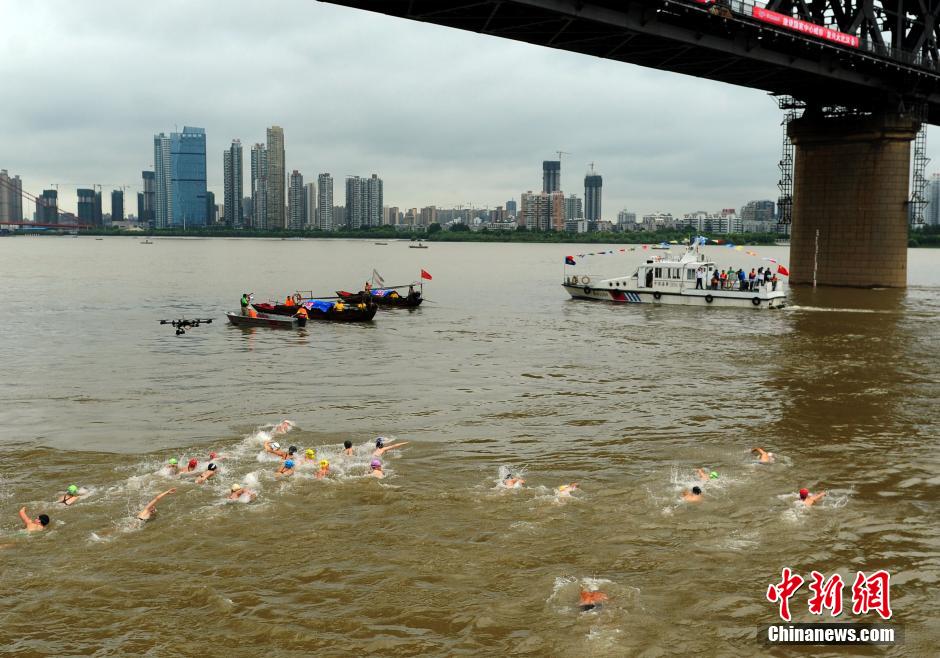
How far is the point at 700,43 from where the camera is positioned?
167ft

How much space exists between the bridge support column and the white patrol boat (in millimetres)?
12681

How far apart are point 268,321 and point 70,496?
103 ft

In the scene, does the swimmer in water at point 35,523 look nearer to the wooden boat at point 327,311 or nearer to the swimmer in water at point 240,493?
the swimmer in water at point 240,493

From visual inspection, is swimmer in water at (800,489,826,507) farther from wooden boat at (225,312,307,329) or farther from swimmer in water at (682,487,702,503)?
wooden boat at (225,312,307,329)

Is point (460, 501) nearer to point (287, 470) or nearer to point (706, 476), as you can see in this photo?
point (287, 470)

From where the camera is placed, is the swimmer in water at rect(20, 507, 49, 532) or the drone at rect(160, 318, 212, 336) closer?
the swimmer in water at rect(20, 507, 49, 532)

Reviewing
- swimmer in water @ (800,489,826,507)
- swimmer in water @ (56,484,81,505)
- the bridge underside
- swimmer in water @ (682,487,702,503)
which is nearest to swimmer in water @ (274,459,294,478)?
swimmer in water @ (56,484,81,505)

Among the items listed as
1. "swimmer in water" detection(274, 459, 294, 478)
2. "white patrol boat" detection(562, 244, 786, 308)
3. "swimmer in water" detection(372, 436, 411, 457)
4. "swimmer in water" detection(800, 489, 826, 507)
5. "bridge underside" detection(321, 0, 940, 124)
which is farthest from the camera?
"white patrol boat" detection(562, 244, 786, 308)

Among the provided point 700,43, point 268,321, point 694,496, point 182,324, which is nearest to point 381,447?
point 694,496

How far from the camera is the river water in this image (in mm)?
11602

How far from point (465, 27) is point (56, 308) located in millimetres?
36184

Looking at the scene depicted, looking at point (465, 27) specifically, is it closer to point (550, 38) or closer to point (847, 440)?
point (550, 38)

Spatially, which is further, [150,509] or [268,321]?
[268,321]

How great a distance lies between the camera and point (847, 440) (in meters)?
21.4
